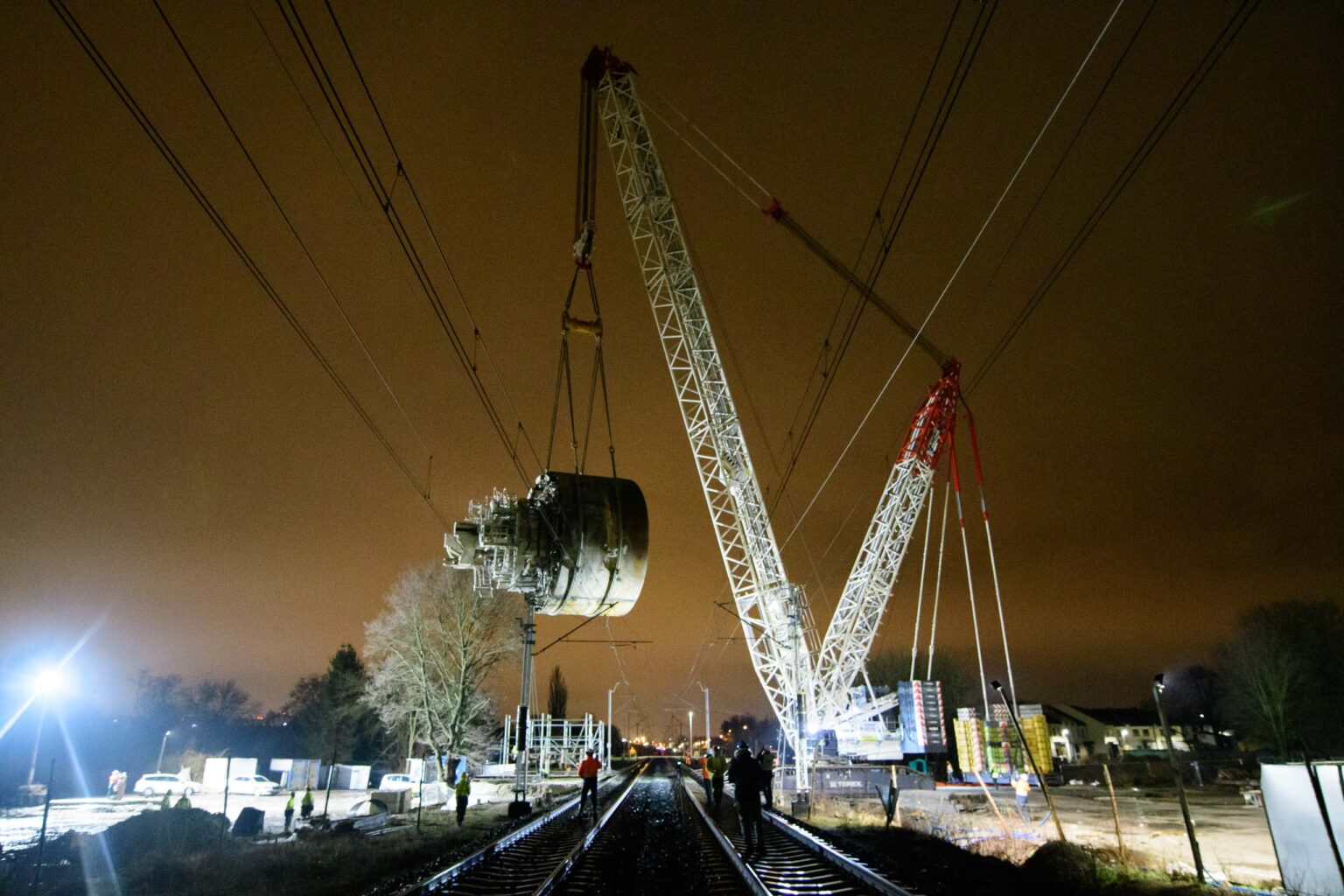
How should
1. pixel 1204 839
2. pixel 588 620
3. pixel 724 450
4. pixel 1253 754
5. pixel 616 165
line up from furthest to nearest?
1. pixel 1253 754
2. pixel 724 450
3. pixel 616 165
4. pixel 588 620
5. pixel 1204 839

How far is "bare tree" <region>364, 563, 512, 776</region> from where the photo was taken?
3791 centimetres

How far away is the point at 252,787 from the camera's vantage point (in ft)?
124

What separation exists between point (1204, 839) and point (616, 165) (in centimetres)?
3071

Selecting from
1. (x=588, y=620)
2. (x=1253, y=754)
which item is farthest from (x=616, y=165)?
(x=1253, y=754)

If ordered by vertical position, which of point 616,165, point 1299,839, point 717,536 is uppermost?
point 616,165

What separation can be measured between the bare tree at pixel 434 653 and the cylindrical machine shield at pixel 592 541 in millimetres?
22511

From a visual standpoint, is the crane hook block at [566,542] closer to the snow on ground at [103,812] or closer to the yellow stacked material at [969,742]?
the snow on ground at [103,812]

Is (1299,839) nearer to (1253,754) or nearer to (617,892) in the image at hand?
(617,892)

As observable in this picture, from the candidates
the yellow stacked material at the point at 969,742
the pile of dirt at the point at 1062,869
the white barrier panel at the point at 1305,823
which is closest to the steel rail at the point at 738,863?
the pile of dirt at the point at 1062,869

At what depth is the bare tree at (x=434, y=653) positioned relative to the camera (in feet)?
124

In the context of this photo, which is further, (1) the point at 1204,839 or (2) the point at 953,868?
(1) the point at 1204,839

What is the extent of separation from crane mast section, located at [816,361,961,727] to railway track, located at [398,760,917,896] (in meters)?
25.7

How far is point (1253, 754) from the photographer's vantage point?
45719 millimetres

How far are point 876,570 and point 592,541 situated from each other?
91.8 ft
